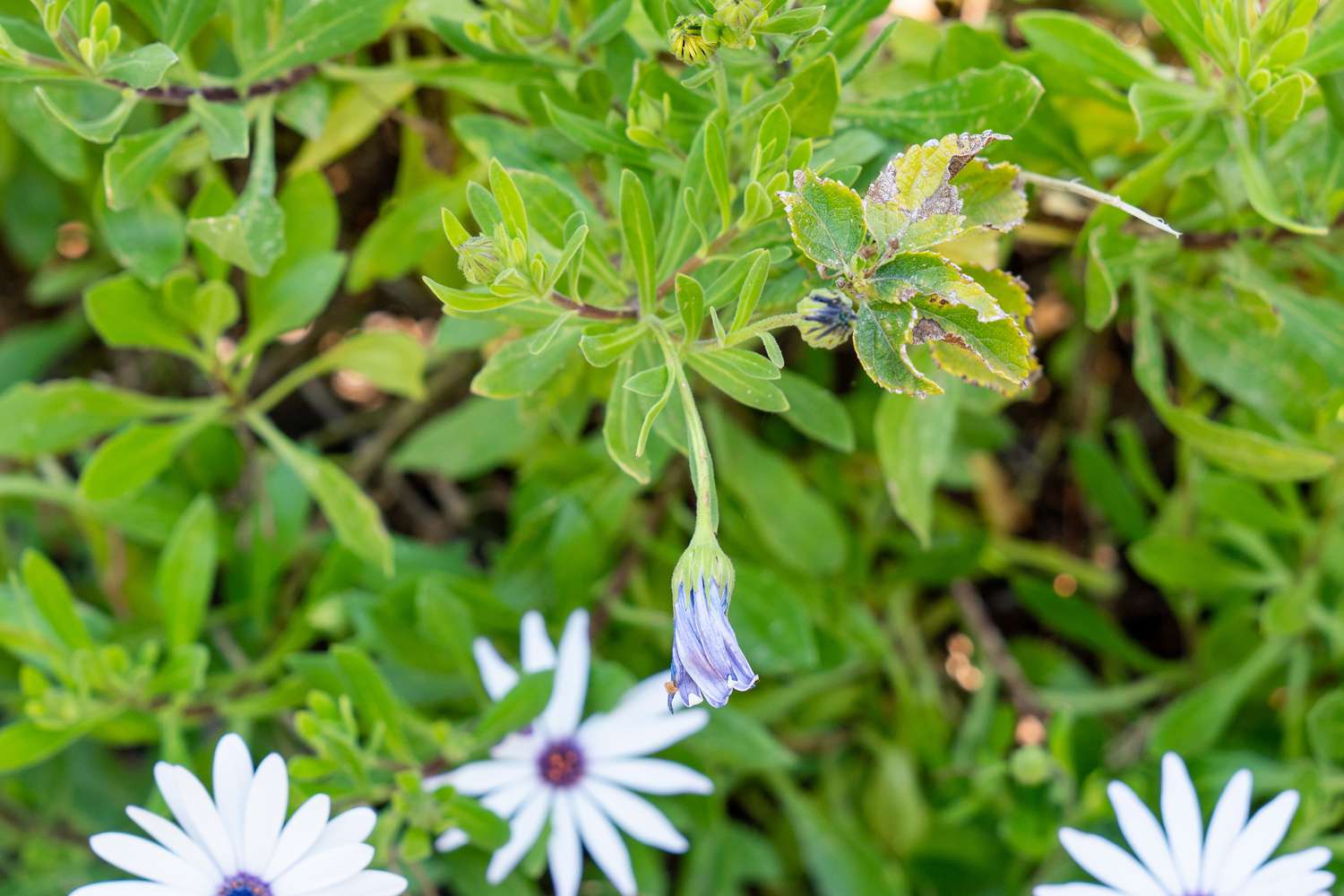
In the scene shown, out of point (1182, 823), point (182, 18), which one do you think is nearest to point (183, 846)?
point (182, 18)

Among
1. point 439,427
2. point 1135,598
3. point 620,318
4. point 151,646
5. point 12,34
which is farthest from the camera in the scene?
point 1135,598

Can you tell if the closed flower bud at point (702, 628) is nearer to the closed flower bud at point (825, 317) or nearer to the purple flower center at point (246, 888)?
the closed flower bud at point (825, 317)

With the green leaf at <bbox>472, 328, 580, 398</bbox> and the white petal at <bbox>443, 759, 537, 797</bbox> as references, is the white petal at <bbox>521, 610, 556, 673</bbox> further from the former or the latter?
the green leaf at <bbox>472, 328, 580, 398</bbox>

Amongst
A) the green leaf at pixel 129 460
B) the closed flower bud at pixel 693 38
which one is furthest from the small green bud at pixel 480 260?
the green leaf at pixel 129 460

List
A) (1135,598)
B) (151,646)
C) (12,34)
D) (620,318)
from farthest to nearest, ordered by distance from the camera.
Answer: (1135,598) < (151,646) < (12,34) < (620,318)

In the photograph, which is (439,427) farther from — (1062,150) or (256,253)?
(1062,150)

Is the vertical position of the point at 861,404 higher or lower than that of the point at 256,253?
higher

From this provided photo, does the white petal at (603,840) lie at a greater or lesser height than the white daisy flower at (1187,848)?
greater

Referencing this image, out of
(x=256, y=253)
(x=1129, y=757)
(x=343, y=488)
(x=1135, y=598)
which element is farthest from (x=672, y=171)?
(x=1135, y=598)
